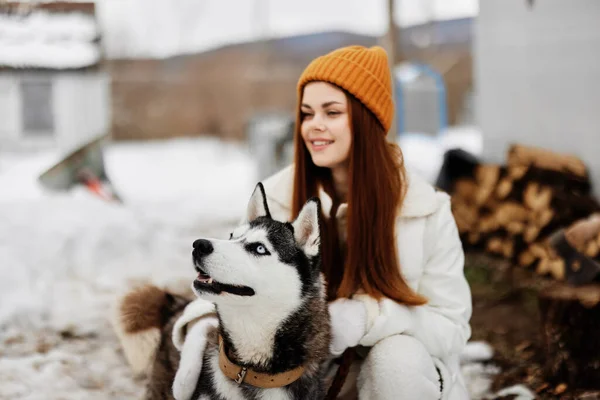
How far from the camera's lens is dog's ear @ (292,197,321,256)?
71.8 inches

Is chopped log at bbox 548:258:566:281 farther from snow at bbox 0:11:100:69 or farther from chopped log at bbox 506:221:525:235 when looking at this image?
snow at bbox 0:11:100:69

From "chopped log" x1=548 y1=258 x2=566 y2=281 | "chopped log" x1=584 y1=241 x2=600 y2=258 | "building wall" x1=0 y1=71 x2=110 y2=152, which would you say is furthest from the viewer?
"building wall" x1=0 y1=71 x2=110 y2=152

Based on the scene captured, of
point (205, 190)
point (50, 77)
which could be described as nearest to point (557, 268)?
point (205, 190)

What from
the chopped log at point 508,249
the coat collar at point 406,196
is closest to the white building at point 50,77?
the chopped log at point 508,249

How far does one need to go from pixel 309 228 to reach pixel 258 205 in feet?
0.78

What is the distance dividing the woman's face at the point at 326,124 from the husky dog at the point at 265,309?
0.32m

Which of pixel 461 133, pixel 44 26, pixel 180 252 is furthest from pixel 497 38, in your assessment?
pixel 461 133

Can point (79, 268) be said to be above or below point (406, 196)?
below

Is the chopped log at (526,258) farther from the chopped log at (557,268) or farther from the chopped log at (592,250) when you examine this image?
the chopped log at (592,250)

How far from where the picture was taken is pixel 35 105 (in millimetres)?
8164

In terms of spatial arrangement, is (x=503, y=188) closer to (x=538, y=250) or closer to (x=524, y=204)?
(x=524, y=204)

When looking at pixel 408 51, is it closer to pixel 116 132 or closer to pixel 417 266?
pixel 116 132

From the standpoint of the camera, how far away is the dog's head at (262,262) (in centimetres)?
164

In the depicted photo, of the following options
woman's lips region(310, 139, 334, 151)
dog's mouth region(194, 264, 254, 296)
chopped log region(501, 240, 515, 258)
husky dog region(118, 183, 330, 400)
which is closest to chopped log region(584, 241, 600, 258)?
chopped log region(501, 240, 515, 258)
